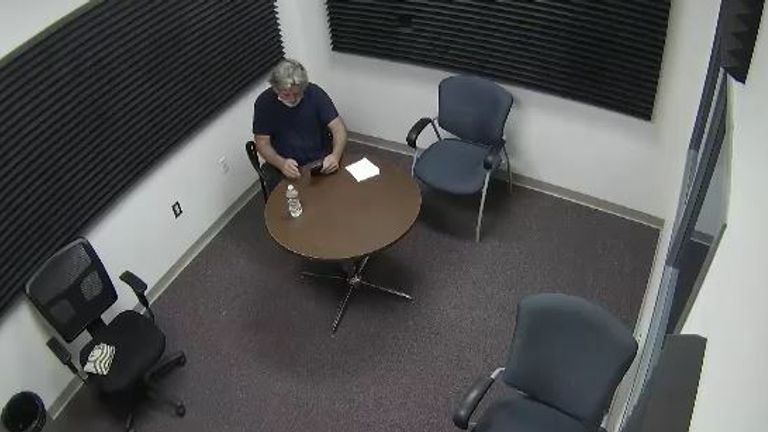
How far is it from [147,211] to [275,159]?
0.88 meters

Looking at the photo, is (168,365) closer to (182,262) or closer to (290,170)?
(182,262)

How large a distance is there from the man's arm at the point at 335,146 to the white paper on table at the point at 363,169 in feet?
0.33

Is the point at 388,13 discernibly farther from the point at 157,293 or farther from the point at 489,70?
the point at 157,293

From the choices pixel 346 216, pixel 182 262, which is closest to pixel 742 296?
pixel 346 216

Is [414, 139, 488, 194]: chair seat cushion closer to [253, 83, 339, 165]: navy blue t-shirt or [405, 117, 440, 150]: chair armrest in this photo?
[405, 117, 440, 150]: chair armrest

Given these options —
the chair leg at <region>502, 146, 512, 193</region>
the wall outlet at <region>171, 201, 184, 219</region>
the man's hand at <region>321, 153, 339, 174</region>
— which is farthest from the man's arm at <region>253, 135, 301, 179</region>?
the chair leg at <region>502, 146, 512, 193</region>

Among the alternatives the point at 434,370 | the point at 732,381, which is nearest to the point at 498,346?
the point at 434,370

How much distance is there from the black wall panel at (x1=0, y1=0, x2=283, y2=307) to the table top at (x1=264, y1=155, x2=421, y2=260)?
889 mm

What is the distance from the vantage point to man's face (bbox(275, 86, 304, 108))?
13.4 ft

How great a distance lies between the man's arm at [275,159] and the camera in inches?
164

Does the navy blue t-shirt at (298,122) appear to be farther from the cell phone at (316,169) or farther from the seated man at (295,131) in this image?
the cell phone at (316,169)

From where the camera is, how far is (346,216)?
3.86 m

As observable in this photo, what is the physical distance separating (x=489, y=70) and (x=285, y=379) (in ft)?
7.96

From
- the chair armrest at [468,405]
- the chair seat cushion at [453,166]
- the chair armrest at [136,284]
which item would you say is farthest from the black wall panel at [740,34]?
the chair armrest at [136,284]
